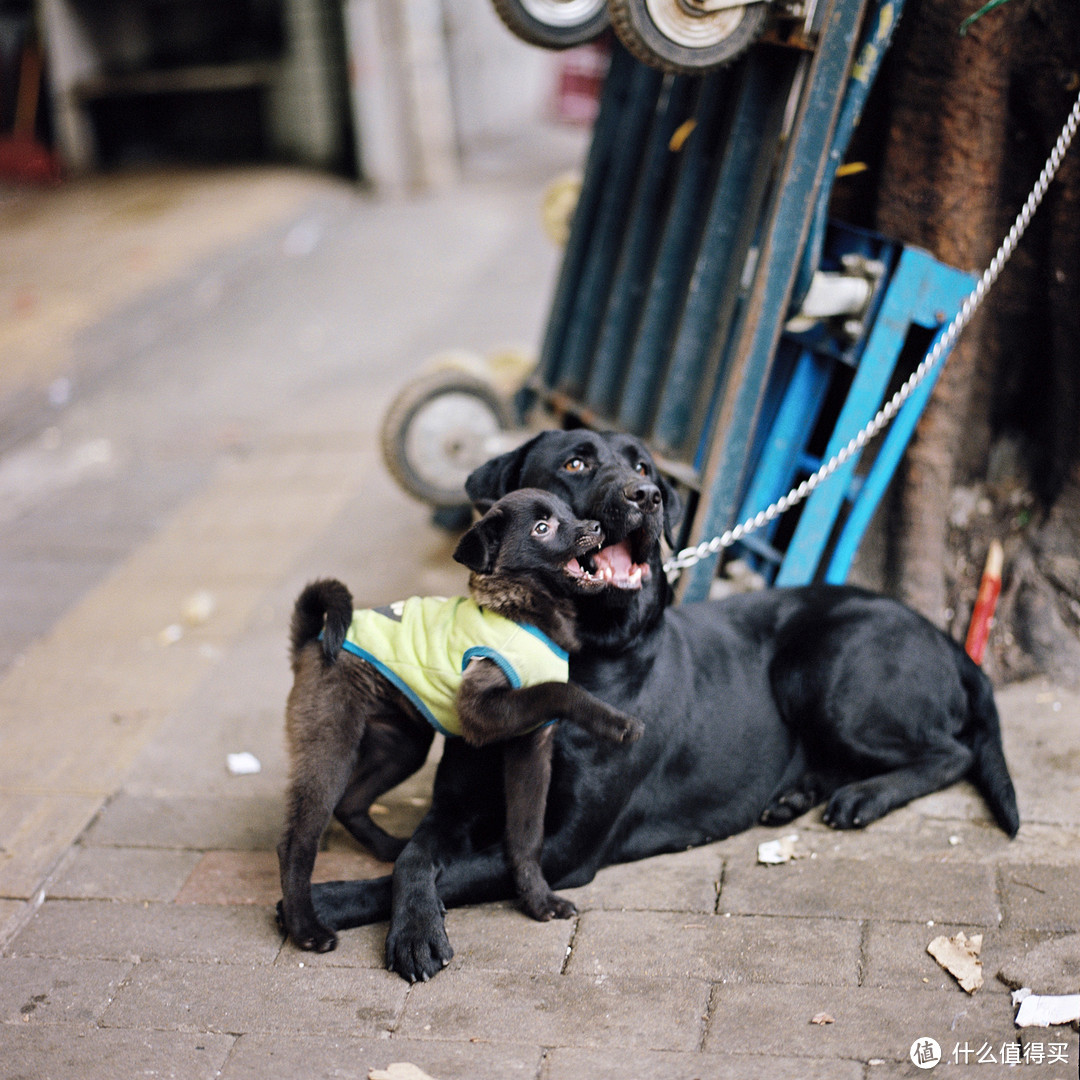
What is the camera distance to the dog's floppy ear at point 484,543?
9.53 ft

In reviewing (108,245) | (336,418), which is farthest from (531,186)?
(336,418)

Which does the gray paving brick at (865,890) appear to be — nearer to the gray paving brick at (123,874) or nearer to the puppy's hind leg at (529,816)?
the puppy's hind leg at (529,816)

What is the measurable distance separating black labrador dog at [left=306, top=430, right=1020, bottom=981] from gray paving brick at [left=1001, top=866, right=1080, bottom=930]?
176 millimetres

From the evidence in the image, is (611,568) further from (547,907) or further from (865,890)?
(865,890)

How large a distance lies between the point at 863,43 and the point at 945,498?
4.96 feet

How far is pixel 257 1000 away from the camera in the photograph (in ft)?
8.95

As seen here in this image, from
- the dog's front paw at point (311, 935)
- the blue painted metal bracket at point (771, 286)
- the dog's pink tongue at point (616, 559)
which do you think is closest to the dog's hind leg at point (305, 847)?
the dog's front paw at point (311, 935)

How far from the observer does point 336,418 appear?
7.07 meters

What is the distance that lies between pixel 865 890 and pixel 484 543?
1.31 meters

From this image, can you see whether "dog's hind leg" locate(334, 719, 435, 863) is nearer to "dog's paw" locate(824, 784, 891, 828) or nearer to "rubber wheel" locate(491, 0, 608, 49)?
"dog's paw" locate(824, 784, 891, 828)

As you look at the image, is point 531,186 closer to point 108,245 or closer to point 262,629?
point 108,245

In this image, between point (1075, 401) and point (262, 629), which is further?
point (262, 629)

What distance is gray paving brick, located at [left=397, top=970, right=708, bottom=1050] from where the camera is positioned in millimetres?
2555

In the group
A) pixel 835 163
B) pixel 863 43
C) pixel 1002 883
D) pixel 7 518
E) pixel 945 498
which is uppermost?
pixel 863 43
